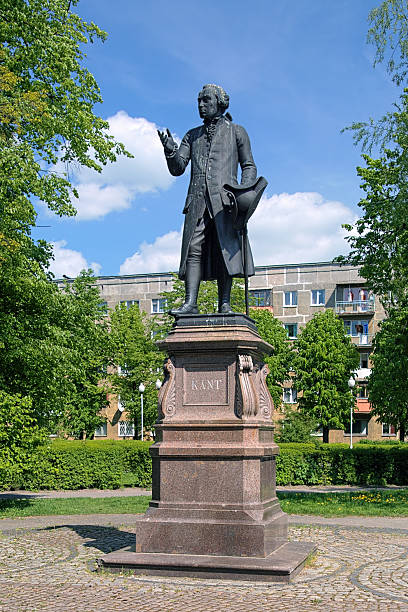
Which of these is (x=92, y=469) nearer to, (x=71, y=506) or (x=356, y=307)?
(x=71, y=506)

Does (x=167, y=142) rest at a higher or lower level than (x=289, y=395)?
higher

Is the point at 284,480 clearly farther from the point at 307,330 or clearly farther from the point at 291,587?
the point at 307,330

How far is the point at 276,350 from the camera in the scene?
1882 inches

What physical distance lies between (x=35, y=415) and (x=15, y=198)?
5.86 metres

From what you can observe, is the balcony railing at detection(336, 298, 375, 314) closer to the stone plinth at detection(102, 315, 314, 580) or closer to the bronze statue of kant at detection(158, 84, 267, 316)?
the bronze statue of kant at detection(158, 84, 267, 316)

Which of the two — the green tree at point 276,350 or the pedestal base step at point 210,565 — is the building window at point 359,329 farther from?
the pedestal base step at point 210,565

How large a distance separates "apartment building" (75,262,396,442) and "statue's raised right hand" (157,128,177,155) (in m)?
44.7

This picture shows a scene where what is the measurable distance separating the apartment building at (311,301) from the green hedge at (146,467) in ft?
93.2

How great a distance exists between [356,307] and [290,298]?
518cm

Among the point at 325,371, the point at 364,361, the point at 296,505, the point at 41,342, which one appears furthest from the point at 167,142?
the point at 364,361

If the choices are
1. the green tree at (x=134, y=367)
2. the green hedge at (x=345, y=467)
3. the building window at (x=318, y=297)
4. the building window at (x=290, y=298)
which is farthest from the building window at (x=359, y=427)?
the green hedge at (x=345, y=467)

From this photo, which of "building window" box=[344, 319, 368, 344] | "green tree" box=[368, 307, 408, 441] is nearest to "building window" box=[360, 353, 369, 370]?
"building window" box=[344, 319, 368, 344]

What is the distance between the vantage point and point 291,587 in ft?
23.5

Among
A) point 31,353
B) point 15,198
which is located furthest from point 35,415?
point 15,198
